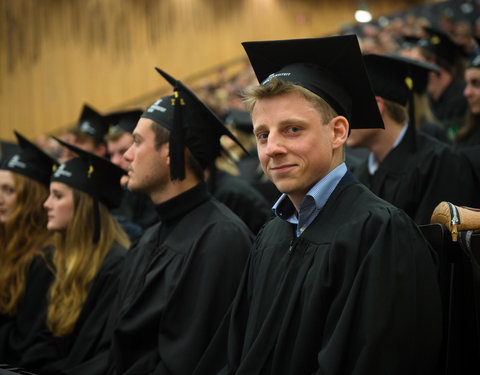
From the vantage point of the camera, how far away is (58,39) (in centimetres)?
1430

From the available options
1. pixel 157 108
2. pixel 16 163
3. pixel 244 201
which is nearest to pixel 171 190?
pixel 157 108

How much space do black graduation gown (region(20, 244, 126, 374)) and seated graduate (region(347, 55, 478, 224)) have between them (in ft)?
5.41

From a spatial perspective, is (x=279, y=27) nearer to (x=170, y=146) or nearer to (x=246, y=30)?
(x=246, y=30)

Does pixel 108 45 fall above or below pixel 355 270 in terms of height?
above

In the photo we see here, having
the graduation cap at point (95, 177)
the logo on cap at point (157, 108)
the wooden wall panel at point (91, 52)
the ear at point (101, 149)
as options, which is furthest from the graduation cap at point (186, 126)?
the wooden wall panel at point (91, 52)

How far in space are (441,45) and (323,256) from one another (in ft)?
14.5

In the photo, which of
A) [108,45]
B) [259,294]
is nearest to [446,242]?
[259,294]

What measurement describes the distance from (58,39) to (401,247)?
549 inches

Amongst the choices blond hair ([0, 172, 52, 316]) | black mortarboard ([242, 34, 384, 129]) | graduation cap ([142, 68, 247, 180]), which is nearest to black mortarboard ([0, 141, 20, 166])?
blond hair ([0, 172, 52, 316])

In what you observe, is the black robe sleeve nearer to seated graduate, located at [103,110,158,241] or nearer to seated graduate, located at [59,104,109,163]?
seated graduate, located at [103,110,158,241]

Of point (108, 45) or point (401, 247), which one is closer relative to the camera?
point (401, 247)

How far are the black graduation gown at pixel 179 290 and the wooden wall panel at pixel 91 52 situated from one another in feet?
40.3

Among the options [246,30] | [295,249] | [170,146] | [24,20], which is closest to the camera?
[295,249]

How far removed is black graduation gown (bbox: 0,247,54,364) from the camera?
366cm
